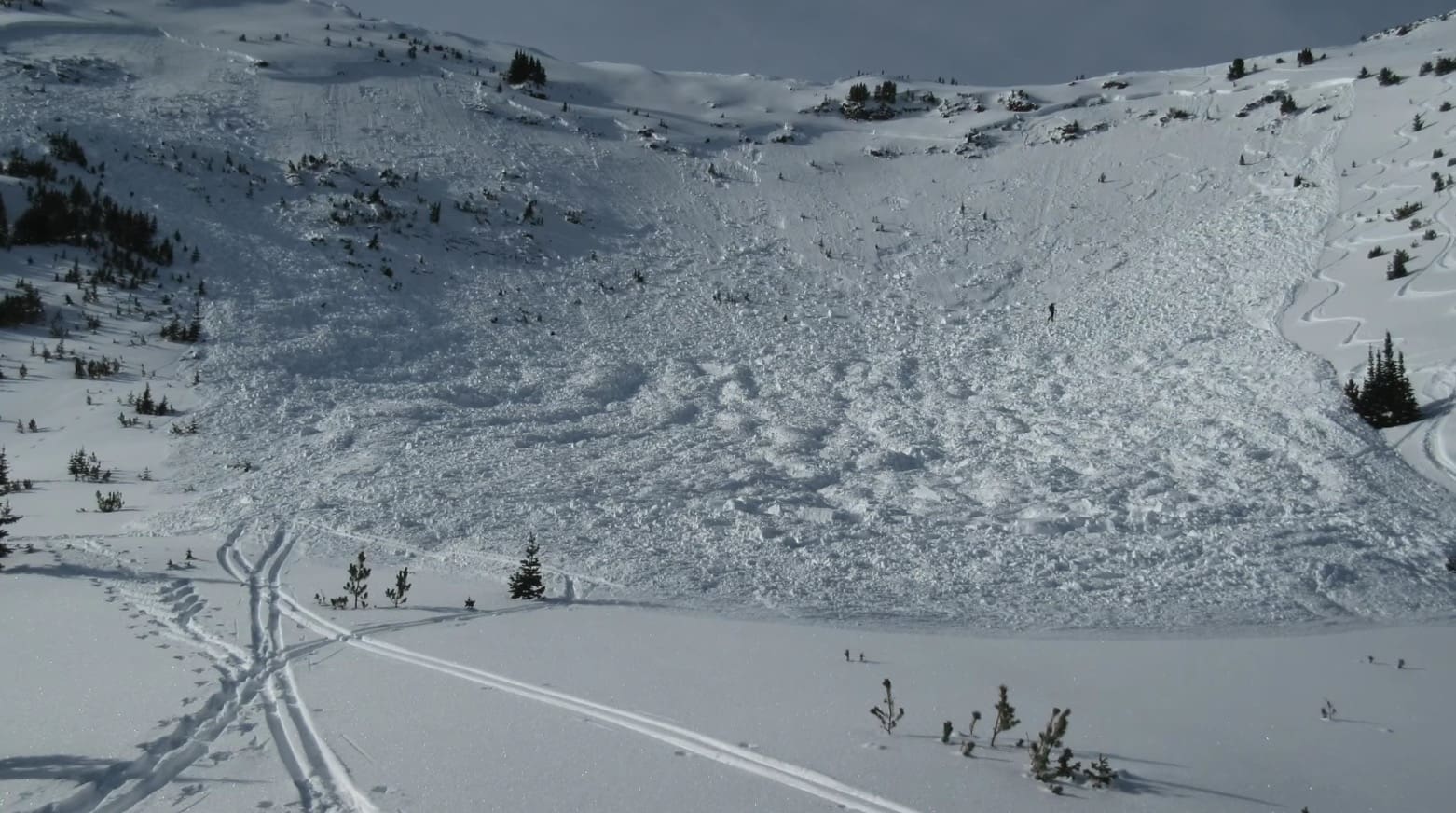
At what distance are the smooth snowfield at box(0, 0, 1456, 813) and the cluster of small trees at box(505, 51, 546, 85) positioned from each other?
289 inches

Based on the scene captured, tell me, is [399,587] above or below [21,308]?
below

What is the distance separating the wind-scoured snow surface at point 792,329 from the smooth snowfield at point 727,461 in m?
0.13

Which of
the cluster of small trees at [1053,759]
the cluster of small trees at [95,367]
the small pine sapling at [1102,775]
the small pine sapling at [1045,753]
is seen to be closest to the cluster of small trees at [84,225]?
the cluster of small trees at [95,367]

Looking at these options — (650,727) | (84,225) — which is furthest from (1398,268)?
(84,225)

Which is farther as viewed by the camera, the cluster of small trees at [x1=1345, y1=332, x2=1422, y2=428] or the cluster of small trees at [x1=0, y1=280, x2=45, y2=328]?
the cluster of small trees at [x1=0, y1=280, x2=45, y2=328]

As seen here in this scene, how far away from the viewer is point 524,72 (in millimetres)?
45375

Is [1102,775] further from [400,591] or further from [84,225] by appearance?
[84,225]

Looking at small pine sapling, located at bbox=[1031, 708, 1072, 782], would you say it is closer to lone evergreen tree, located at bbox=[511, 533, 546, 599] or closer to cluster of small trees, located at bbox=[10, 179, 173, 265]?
lone evergreen tree, located at bbox=[511, 533, 546, 599]

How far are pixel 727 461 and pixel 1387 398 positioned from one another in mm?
10977

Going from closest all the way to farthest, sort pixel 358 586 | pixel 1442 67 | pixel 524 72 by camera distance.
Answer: pixel 358 586
pixel 1442 67
pixel 524 72

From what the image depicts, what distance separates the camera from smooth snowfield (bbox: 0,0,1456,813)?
4980 mm

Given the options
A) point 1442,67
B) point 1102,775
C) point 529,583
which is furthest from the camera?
point 1442,67

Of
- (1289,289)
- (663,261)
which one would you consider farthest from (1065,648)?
(663,261)

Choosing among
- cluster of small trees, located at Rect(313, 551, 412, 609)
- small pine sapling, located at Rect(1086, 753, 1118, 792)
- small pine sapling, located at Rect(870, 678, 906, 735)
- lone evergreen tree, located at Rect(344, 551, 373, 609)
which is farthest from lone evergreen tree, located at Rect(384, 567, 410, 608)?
small pine sapling, located at Rect(1086, 753, 1118, 792)
